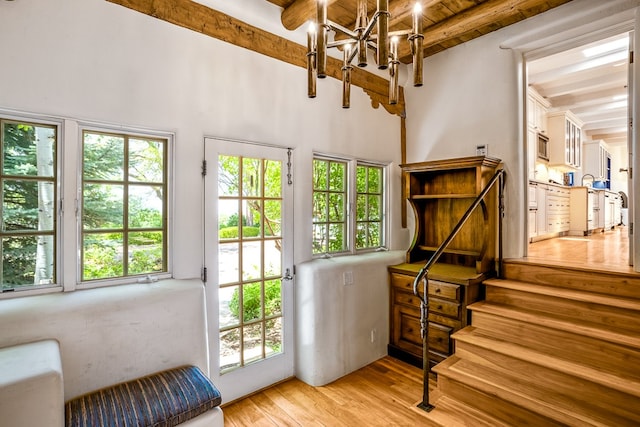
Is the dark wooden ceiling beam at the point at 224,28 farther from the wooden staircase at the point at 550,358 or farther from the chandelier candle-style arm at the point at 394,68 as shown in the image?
the wooden staircase at the point at 550,358

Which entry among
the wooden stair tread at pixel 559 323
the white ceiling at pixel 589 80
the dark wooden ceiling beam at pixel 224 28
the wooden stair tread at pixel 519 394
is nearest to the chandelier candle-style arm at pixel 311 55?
the dark wooden ceiling beam at pixel 224 28

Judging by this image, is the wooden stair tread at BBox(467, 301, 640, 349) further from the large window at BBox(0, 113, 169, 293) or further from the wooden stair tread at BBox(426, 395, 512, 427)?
the large window at BBox(0, 113, 169, 293)

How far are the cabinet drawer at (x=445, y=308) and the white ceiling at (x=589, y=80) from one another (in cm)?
269

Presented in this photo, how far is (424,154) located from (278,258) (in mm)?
2212

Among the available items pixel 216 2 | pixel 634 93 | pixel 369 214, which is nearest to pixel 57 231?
pixel 216 2

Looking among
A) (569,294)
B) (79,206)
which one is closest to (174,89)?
(79,206)

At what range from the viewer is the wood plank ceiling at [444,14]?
103 inches

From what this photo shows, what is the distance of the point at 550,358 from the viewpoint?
215 centimetres

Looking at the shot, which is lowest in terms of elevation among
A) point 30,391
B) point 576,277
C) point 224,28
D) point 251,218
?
point 30,391

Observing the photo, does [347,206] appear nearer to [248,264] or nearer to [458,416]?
[248,264]

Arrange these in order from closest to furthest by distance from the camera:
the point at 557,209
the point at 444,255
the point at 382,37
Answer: the point at 382,37
the point at 444,255
the point at 557,209

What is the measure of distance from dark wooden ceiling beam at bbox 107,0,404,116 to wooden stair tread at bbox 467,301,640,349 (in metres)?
2.50

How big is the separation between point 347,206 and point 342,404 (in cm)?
181

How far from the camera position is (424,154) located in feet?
12.7
